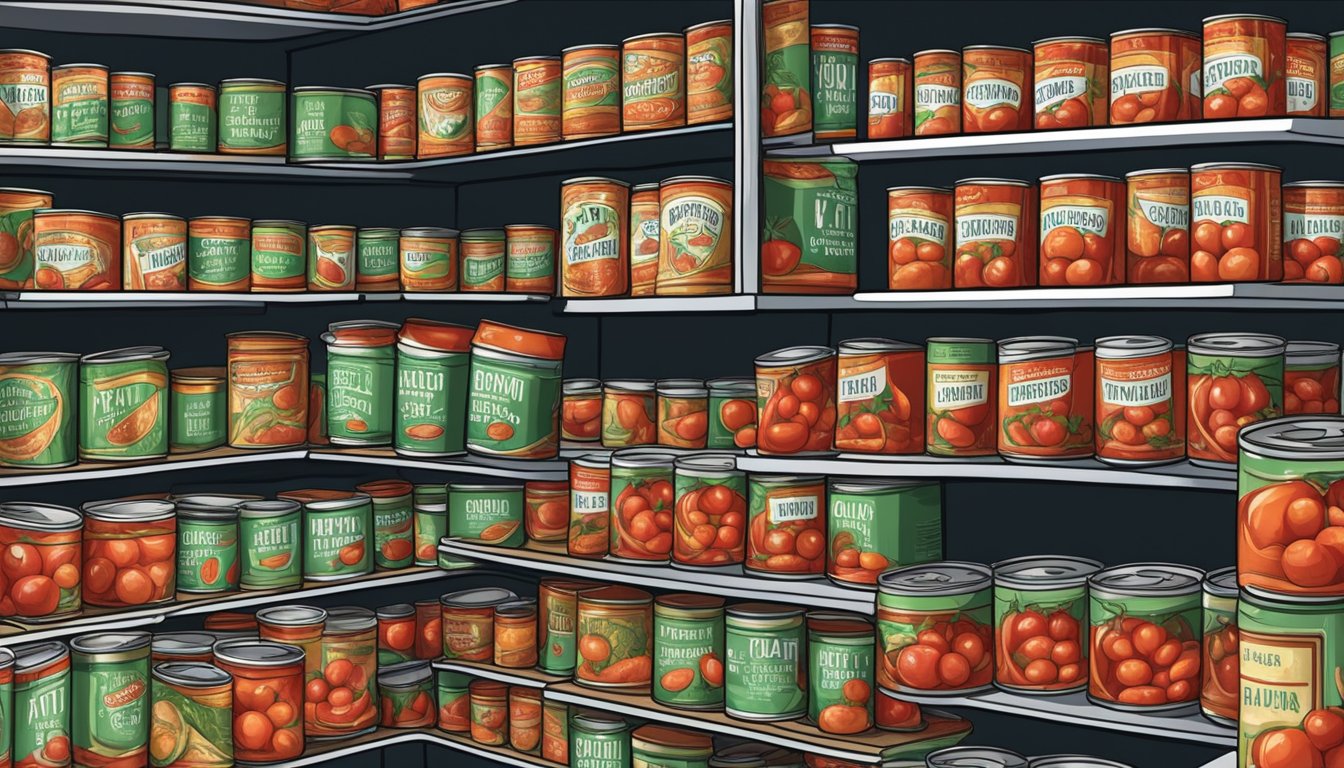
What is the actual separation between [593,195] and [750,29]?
593mm

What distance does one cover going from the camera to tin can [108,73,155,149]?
3664mm

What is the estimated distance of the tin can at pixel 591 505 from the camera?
3.48 m

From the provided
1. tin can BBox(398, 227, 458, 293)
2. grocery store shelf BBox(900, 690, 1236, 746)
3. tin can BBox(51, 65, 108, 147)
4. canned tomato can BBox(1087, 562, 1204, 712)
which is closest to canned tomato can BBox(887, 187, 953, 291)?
canned tomato can BBox(1087, 562, 1204, 712)

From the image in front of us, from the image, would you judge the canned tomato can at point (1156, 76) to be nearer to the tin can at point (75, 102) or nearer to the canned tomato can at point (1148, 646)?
the canned tomato can at point (1148, 646)

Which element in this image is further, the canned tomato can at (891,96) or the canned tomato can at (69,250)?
the canned tomato can at (69,250)

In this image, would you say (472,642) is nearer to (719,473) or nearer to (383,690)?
(383,690)

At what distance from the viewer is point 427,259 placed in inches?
152

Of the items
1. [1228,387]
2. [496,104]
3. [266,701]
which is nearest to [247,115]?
[496,104]

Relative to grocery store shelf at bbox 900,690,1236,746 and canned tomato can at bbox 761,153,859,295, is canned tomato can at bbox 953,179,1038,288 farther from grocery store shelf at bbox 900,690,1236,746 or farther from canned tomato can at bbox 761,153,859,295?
grocery store shelf at bbox 900,690,1236,746

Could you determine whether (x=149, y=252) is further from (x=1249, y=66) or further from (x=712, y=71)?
(x=1249, y=66)

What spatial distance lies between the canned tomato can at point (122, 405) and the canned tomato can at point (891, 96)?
1.96 m

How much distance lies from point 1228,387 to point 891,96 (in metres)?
0.94

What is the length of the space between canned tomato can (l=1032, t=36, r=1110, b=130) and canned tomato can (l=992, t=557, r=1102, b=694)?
36.4 inches

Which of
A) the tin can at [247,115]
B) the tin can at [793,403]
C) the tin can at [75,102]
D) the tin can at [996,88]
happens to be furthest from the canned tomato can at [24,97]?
the tin can at [996,88]
